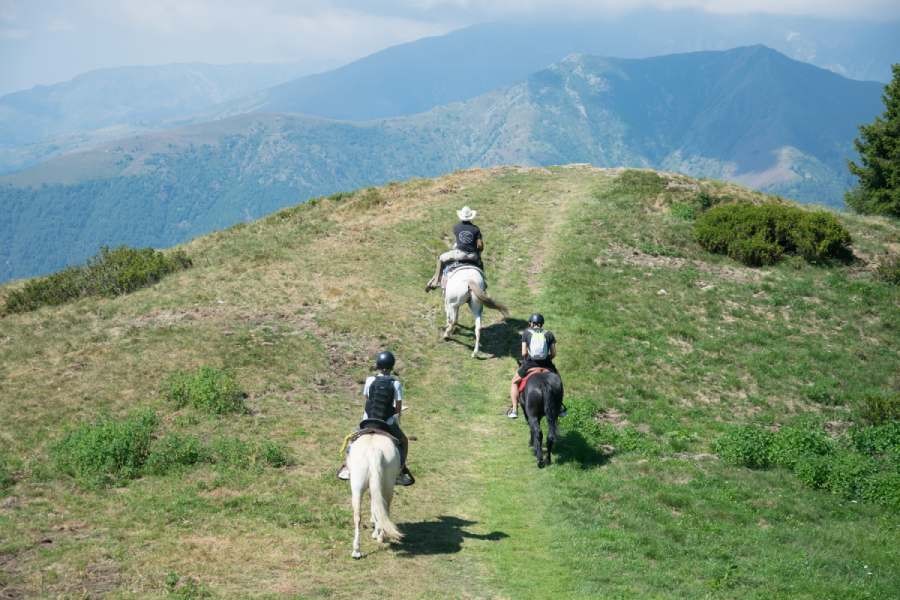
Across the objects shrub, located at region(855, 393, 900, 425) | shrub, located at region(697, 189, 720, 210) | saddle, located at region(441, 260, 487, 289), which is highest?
shrub, located at region(697, 189, 720, 210)

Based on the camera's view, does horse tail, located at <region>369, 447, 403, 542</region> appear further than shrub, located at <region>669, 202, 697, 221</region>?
No

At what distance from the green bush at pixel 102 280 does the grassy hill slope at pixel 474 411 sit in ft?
6.62

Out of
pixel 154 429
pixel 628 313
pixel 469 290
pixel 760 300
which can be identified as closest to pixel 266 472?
pixel 154 429

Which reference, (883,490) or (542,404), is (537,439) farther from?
(883,490)

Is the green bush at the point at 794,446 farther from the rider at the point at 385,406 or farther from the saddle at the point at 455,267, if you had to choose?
the saddle at the point at 455,267

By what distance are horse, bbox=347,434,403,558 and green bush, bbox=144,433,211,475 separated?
5.34m

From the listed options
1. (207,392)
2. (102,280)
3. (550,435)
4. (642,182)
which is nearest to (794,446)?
(550,435)

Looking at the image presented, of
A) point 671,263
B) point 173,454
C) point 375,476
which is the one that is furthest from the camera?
point 671,263

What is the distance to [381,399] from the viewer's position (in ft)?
42.5

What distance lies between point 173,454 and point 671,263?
76.4 ft


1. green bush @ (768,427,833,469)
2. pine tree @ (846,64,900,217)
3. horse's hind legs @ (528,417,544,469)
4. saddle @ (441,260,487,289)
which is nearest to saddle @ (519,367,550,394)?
horse's hind legs @ (528,417,544,469)

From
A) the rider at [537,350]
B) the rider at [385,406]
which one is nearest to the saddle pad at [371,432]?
the rider at [385,406]

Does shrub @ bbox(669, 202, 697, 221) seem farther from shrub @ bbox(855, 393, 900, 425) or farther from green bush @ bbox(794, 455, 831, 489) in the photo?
green bush @ bbox(794, 455, 831, 489)

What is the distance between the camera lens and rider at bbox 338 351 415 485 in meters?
12.8
